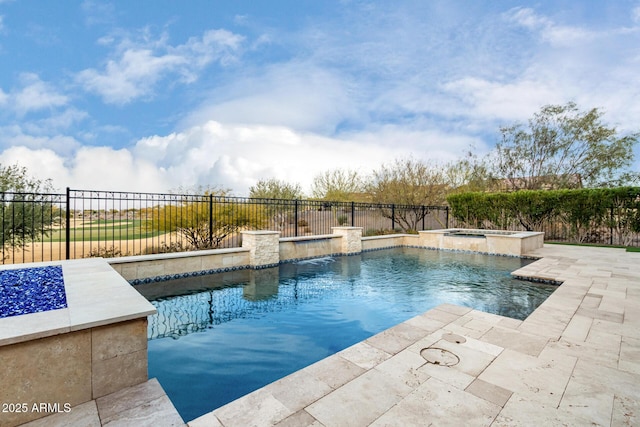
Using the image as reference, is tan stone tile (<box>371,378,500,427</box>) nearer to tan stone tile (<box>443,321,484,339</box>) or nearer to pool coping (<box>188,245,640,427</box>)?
pool coping (<box>188,245,640,427</box>)

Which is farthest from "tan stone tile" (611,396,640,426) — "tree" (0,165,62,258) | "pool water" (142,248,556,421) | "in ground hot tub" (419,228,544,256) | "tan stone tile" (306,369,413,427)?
"tree" (0,165,62,258)

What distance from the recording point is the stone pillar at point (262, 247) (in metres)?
7.73

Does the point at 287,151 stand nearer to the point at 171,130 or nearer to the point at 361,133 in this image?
the point at 361,133

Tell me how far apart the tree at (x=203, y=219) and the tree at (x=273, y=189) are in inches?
301

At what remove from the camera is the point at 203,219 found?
938 cm

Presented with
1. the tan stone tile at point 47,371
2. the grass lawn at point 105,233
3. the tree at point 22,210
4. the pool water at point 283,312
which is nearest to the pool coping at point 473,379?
the pool water at point 283,312

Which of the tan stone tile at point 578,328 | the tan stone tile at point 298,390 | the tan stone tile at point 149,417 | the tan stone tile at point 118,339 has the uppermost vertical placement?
the tan stone tile at point 118,339

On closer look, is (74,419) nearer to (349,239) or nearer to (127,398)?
(127,398)

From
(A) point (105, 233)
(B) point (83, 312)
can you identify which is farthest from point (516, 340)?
(A) point (105, 233)

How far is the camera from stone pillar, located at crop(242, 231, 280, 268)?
773cm

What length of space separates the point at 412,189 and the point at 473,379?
14313mm

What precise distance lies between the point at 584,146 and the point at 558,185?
2.57m

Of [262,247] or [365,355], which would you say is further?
[262,247]

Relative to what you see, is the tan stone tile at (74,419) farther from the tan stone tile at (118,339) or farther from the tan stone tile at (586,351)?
the tan stone tile at (586,351)
